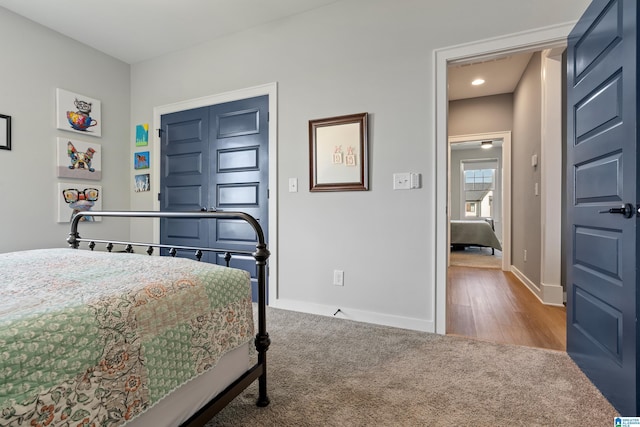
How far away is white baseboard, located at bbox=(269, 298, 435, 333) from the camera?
233cm

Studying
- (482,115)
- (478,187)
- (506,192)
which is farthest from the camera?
(478,187)

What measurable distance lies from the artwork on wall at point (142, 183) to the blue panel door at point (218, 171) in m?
0.22

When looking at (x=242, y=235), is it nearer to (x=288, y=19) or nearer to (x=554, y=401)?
(x=288, y=19)

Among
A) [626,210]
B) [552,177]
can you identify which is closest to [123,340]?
[626,210]

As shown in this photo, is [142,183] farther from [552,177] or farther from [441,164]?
[552,177]

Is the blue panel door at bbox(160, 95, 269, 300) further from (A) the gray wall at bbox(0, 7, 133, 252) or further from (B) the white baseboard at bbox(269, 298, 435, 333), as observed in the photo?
(A) the gray wall at bbox(0, 7, 133, 252)

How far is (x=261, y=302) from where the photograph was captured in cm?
140

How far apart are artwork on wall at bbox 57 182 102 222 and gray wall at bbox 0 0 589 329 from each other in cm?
9

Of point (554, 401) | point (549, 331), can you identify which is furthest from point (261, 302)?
point (549, 331)

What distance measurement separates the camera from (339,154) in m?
2.62

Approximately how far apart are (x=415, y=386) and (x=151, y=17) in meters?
3.63

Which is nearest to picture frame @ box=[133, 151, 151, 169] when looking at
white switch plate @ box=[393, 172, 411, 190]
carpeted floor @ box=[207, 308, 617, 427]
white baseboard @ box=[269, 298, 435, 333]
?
white baseboard @ box=[269, 298, 435, 333]

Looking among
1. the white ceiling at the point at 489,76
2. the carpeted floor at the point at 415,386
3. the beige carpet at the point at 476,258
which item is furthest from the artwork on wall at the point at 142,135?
the beige carpet at the point at 476,258

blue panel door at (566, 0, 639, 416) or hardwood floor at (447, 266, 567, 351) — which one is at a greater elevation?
blue panel door at (566, 0, 639, 416)
